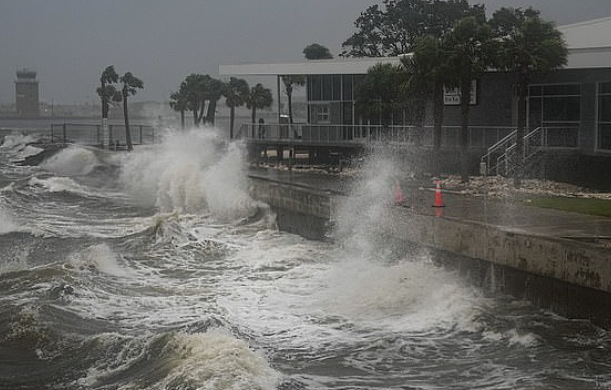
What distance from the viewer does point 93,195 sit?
36.4m

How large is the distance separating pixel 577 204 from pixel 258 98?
39.8 meters

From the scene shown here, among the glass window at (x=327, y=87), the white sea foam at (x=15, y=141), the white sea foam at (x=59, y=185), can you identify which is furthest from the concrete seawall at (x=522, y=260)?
the white sea foam at (x=15, y=141)

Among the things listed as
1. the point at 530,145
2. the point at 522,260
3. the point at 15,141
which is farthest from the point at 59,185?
the point at 15,141

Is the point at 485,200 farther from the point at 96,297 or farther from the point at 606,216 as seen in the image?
the point at 96,297

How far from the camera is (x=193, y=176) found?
3275 cm

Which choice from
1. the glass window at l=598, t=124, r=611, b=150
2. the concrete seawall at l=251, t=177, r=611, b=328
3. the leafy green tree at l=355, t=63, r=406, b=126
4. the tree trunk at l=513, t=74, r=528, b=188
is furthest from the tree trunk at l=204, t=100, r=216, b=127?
the concrete seawall at l=251, t=177, r=611, b=328

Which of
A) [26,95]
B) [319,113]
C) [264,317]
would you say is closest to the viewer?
[264,317]

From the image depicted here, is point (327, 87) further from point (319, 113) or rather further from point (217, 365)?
point (217, 365)

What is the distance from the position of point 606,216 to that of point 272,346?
8.06 metres

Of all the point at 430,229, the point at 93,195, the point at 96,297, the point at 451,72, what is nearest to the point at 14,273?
the point at 96,297

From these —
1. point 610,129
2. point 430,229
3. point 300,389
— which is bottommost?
point 300,389

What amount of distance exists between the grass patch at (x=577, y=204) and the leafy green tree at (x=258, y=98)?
126ft

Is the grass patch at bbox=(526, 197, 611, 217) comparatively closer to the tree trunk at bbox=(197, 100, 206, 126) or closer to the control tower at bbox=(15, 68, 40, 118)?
the tree trunk at bbox=(197, 100, 206, 126)

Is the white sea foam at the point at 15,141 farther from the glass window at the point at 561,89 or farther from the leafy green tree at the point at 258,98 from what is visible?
the glass window at the point at 561,89
